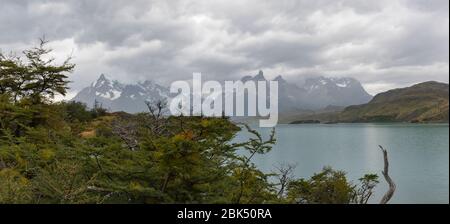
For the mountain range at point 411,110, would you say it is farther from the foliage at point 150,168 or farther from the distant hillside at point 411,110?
the foliage at point 150,168

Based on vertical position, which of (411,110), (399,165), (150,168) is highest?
(411,110)

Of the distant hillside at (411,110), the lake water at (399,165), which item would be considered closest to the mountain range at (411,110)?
the distant hillside at (411,110)

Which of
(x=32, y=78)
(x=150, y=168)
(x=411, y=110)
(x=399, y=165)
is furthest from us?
(x=411, y=110)

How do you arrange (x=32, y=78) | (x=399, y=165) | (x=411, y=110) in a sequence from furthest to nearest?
(x=411, y=110) → (x=399, y=165) → (x=32, y=78)

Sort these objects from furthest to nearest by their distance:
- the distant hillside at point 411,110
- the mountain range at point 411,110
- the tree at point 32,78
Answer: the distant hillside at point 411,110 < the mountain range at point 411,110 < the tree at point 32,78

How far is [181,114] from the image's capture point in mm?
7004

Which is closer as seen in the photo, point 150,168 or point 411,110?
point 150,168

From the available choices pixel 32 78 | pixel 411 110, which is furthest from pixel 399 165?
pixel 411 110

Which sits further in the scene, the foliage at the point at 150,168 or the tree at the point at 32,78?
the tree at the point at 32,78

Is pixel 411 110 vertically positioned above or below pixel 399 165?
above

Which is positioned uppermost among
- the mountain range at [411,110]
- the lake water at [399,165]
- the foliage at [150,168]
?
the mountain range at [411,110]

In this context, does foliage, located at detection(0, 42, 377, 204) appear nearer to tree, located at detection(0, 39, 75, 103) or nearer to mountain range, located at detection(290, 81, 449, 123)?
tree, located at detection(0, 39, 75, 103)

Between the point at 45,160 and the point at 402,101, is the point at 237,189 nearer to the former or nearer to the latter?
the point at 45,160

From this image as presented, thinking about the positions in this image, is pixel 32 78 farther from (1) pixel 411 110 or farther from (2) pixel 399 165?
(1) pixel 411 110
